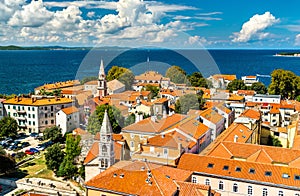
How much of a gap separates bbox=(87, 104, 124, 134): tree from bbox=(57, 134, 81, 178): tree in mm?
1606

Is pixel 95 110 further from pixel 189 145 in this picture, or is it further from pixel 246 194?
pixel 246 194

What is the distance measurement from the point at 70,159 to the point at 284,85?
41515 mm

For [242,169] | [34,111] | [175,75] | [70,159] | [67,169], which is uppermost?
[175,75]

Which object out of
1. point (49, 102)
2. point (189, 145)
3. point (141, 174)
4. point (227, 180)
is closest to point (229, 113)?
point (189, 145)

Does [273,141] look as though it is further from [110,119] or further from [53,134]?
[53,134]

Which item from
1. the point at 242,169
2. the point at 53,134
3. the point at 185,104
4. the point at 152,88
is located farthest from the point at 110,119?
the point at 152,88

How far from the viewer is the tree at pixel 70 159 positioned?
25.3 meters

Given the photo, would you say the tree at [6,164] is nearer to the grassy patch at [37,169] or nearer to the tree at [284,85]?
the grassy patch at [37,169]

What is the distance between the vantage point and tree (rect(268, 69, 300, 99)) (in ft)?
181

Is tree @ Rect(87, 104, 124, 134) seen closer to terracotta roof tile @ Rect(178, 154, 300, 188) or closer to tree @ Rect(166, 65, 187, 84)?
terracotta roof tile @ Rect(178, 154, 300, 188)

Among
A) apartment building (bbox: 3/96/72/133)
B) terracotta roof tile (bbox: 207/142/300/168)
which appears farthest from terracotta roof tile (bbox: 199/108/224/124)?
apartment building (bbox: 3/96/72/133)

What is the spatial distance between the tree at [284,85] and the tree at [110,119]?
120 feet

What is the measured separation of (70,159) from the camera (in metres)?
26.0

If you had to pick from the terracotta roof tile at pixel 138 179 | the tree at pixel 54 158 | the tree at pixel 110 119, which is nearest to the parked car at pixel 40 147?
the tree at pixel 54 158
